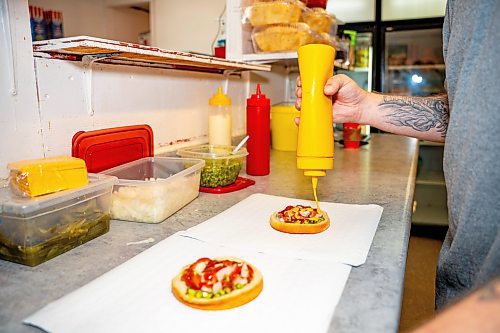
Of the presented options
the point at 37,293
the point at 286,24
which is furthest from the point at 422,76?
the point at 37,293

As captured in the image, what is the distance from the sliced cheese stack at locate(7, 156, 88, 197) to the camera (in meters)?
0.77

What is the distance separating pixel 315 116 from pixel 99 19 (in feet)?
6.22

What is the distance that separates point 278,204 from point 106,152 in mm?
514

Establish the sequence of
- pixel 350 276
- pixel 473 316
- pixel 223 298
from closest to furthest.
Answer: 1. pixel 473 316
2. pixel 223 298
3. pixel 350 276

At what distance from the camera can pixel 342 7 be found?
396 cm

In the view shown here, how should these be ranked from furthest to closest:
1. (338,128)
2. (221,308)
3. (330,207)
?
(338,128) < (330,207) < (221,308)

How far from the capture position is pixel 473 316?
1.53ft

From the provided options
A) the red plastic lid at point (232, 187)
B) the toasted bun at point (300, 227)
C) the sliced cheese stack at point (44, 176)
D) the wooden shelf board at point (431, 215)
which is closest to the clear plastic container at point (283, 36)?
the red plastic lid at point (232, 187)

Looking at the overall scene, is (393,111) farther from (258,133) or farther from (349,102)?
(258,133)

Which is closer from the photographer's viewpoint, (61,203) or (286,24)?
(61,203)

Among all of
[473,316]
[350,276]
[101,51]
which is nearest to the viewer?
[473,316]

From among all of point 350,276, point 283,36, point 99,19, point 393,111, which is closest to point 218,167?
point 393,111

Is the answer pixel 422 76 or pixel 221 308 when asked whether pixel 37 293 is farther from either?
pixel 422 76

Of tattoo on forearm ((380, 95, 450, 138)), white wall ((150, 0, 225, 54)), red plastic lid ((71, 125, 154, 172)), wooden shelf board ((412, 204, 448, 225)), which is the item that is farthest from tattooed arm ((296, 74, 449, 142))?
wooden shelf board ((412, 204, 448, 225))
